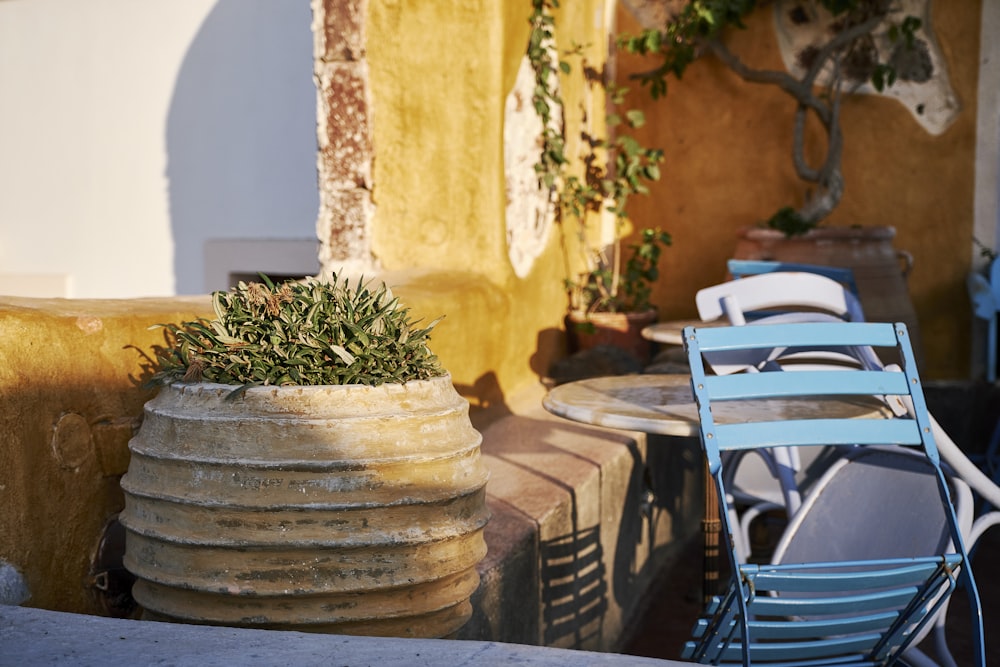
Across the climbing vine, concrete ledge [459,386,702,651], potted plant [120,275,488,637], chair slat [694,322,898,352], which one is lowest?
concrete ledge [459,386,702,651]

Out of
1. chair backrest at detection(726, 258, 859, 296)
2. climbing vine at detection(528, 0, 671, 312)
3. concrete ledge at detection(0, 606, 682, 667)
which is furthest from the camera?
climbing vine at detection(528, 0, 671, 312)

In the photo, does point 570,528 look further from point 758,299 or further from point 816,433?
point 816,433

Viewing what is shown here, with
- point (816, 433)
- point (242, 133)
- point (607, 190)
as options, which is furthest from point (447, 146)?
point (242, 133)

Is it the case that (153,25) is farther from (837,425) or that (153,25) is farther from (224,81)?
(837,425)

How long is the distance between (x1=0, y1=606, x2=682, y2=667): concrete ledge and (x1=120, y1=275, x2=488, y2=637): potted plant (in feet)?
0.74

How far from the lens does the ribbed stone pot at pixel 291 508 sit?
1769 mm

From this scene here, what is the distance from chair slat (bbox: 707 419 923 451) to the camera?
203 cm

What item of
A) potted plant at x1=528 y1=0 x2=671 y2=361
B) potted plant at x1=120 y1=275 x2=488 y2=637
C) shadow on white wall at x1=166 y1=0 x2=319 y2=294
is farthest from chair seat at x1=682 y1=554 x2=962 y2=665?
shadow on white wall at x1=166 y1=0 x2=319 y2=294

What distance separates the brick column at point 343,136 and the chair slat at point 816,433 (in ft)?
6.44

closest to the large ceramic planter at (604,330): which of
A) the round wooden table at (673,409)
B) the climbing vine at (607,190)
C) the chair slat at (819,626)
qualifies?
the climbing vine at (607,190)

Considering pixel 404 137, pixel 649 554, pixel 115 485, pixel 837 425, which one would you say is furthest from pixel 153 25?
pixel 837 425

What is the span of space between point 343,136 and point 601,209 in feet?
7.19

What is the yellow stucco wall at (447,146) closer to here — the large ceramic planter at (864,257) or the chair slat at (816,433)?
the chair slat at (816,433)

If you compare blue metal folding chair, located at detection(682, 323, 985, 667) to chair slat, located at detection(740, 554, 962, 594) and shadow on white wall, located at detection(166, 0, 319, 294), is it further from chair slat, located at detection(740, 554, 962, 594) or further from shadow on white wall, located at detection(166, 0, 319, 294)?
shadow on white wall, located at detection(166, 0, 319, 294)
